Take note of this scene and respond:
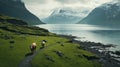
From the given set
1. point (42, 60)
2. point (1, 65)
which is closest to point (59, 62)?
point (42, 60)

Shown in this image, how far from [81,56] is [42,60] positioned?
84.1ft

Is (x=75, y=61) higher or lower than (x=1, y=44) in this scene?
lower

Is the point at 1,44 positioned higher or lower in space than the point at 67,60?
higher

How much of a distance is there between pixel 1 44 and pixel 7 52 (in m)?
12.5

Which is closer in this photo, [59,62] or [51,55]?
[59,62]

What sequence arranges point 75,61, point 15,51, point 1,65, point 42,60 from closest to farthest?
point 1,65
point 42,60
point 15,51
point 75,61

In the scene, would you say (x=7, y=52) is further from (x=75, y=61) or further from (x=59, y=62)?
(x=75, y=61)

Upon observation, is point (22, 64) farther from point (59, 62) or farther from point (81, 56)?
point (81, 56)

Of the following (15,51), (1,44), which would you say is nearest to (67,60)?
(15,51)

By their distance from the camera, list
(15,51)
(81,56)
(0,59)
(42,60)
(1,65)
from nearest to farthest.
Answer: (1,65), (0,59), (42,60), (15,51), (81,56)

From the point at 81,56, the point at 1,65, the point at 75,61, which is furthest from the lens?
the point at 81,56

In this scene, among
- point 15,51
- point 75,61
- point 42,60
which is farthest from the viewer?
point 75,61

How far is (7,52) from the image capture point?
78.1 metres

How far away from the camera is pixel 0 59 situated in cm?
6944
